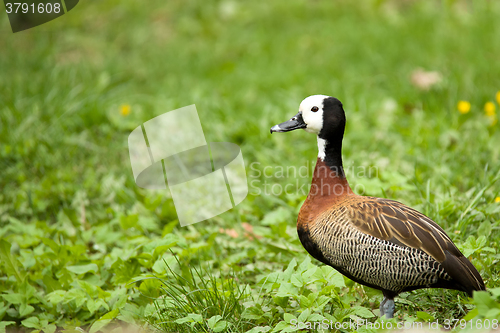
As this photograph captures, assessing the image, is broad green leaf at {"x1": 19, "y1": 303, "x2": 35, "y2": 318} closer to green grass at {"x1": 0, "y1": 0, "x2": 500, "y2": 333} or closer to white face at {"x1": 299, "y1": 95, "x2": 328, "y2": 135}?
green grass at {"x1": 0, "y1": 0, "x2": 500, "y2": 333}

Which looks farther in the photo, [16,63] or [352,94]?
[16,63]

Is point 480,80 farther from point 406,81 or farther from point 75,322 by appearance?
point 75,322

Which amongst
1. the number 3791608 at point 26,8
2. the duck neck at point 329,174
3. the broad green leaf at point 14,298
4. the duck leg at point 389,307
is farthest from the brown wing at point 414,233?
the number 3791608 at point 26,8

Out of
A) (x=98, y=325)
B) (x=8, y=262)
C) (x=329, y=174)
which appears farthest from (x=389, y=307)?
(x=8, y=262)

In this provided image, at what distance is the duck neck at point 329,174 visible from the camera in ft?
8.04

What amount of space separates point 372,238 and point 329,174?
475 mm

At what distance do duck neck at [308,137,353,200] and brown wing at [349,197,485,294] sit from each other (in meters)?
0.19

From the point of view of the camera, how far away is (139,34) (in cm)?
693

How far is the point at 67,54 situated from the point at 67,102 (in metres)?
1.90

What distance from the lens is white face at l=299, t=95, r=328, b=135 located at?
97.3 inches

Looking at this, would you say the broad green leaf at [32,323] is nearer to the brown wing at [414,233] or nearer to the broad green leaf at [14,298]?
the broad green leaf at [14,298]

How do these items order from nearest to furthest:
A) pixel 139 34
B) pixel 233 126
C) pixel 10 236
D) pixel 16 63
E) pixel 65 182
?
1. pixel 10 236
2. pixel 65 182
3. pixel 233 126
4. pixel 16 63
5. pixel 139 34

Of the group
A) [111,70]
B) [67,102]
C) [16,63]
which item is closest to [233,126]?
[67,102]

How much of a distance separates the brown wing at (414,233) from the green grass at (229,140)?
24cm
